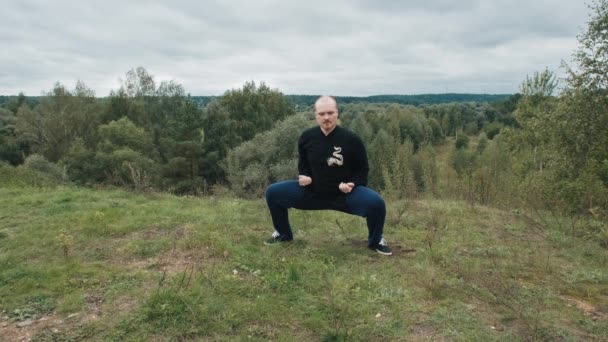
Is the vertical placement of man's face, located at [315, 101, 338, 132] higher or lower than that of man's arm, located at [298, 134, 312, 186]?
higher

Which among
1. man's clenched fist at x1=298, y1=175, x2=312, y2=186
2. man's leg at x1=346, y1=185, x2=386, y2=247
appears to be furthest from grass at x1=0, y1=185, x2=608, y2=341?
man's clenched fist at x1=298, y1=175, x2=312, y2=186

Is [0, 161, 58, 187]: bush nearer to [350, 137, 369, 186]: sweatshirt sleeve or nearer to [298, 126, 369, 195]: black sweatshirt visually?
[298, 126, 369, 195]: black sweatshirt

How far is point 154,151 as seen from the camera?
126 feet

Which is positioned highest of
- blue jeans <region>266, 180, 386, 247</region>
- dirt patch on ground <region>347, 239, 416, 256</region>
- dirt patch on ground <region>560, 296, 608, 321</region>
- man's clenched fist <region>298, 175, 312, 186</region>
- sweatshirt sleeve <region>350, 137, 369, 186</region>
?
sweatshirt sleeve <region>350, 137, 369, 186</region>

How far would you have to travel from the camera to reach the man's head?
4.57 m

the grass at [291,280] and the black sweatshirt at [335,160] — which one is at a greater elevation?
the black sweatshirt at [335,160]

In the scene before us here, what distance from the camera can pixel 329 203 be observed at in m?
4.79

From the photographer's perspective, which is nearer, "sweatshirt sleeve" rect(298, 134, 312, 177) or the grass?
the grass

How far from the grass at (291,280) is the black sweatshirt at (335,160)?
0.83 metres

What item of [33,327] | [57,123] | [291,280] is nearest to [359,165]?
[291,280]

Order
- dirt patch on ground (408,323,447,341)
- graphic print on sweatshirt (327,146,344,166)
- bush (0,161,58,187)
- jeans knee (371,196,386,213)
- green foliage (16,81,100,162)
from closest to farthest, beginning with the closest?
dirt patch on ground (408,323,447,341), jeans knee (371,196,386,213), graphic print on sweatshirt (327,146,344,166), bush (0,161,58,187), green foliage (16,81,100,162)

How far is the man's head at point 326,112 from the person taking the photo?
4.57 meters

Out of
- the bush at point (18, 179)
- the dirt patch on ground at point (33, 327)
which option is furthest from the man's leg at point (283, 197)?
the bush at point (18, 179)

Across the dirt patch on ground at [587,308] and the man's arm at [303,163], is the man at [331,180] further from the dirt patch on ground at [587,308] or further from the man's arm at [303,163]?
the dirt patch on ground at [587,308]
